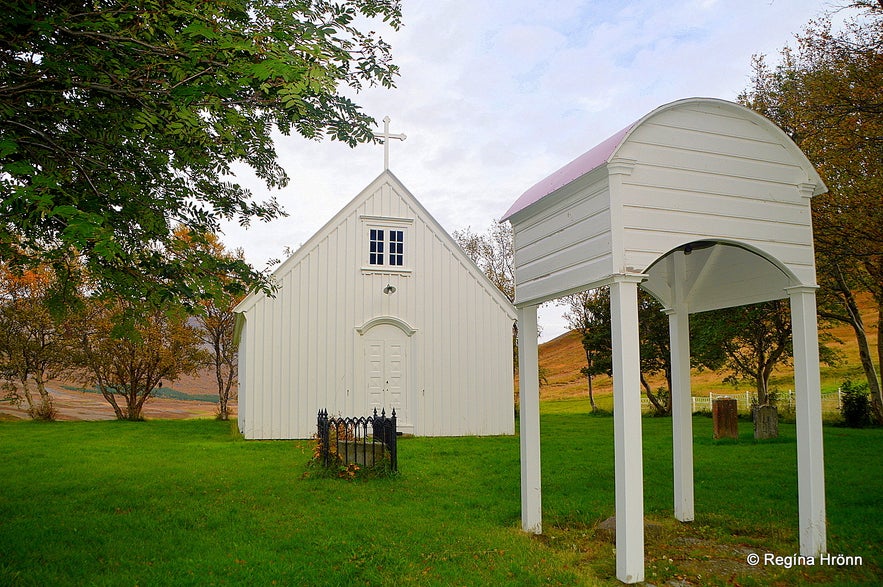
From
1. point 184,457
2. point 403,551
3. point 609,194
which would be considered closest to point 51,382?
point 184,457

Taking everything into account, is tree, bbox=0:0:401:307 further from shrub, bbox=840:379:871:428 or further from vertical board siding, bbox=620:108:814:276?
shrub, bbox=840:379:871:428

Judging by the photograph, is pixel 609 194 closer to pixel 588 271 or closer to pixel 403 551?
pixel 588 271

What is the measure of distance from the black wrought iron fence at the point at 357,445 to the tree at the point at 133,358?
1773 centimetres

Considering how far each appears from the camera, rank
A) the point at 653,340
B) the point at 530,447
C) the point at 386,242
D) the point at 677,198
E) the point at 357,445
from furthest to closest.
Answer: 1. the point at 653,340
2. the point at 386,242
3. the point at 357,445
4. the point at 530,447
5. the point at 677,198

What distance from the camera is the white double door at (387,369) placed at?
17891mm

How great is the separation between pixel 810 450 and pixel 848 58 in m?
8.43

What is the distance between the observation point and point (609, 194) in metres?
5.80

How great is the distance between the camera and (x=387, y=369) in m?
18.0

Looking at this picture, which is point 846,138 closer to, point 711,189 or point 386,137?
point 711,189

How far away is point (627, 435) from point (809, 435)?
6.31 ft

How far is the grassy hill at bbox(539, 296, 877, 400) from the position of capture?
137 feet

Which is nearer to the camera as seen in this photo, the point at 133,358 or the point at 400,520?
the point at 400,520

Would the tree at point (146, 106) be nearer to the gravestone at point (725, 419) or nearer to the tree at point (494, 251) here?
the gravestone at point (725, 419)

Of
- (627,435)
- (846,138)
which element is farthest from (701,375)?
(627,435)
